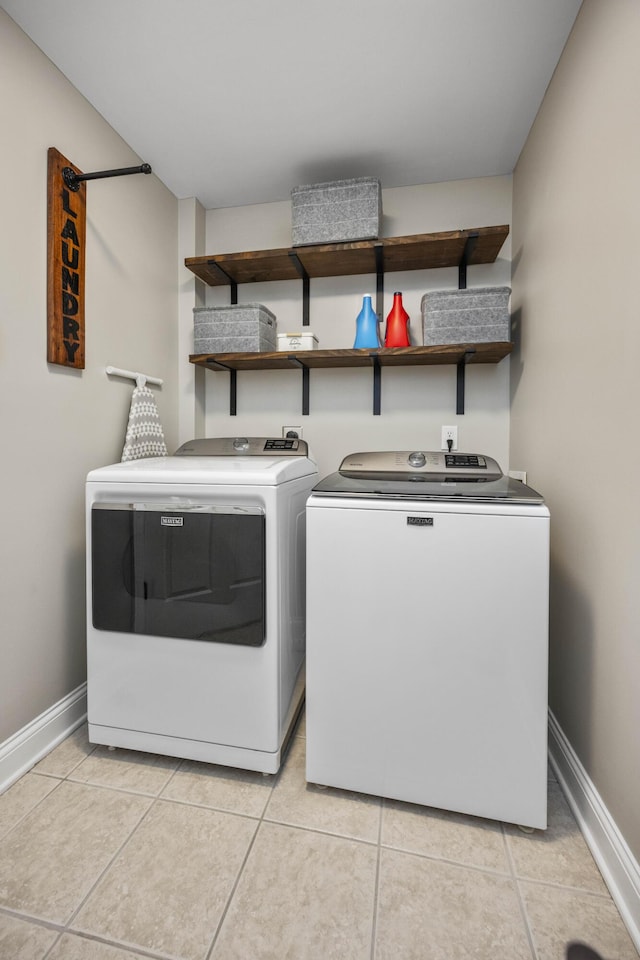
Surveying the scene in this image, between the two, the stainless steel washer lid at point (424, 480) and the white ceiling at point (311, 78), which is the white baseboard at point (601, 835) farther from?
the white ceiling at point (311, 78)

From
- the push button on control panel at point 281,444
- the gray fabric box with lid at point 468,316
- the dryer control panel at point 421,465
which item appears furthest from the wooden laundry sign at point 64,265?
the gray fabric box with lid at point 468,316

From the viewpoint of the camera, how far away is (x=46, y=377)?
61.1 inches

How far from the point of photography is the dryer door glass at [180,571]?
1.40 m

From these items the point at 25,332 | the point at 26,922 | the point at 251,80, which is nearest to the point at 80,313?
the point at 25,332

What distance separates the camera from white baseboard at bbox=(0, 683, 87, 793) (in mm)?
1407

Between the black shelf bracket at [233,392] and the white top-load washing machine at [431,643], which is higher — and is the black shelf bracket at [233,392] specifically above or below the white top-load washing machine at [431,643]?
above

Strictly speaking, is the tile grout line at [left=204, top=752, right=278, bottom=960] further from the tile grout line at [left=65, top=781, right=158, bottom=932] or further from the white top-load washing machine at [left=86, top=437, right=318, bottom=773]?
the tile grout line at [left=65, top=781, right=158, bottom=932]

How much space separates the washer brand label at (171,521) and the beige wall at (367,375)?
1.00 meters

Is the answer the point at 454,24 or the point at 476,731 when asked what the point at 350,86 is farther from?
the point at 476,731

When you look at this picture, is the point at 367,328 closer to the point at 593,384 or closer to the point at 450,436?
the point at 450,436

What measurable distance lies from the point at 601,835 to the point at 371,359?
5.91 ft

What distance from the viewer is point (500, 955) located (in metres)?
0.95

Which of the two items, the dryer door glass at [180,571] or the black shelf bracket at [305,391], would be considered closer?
the dryer door glass at [180,571]

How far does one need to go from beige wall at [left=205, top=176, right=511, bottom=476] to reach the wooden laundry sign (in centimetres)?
84
